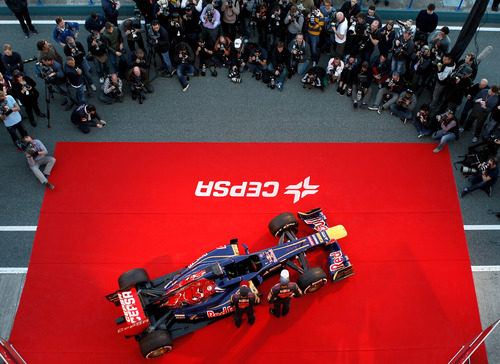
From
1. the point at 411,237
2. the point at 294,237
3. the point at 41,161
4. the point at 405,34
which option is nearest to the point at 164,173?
the point at 41,161

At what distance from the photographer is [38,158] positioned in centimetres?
968

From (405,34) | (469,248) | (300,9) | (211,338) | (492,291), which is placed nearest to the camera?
(211,338)

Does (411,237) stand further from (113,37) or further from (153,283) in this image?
(113,37)

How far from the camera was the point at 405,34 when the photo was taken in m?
10.7

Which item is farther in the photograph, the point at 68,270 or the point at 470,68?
the point at 470,68

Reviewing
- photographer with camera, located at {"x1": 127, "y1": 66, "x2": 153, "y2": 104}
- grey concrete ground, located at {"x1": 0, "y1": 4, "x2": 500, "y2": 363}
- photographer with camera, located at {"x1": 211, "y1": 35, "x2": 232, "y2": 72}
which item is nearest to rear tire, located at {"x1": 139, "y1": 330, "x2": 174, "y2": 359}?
grey concrete ground, located at {"x1": 0, "y1": 4, "x2": 500, "y2": 363}

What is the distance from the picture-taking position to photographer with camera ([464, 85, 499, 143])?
964cm

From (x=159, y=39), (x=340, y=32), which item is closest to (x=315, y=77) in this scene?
(x=340, y=32)

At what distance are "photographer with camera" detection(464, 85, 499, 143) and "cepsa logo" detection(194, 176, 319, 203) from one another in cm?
400

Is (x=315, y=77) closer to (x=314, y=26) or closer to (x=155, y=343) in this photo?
(x=314, y=26)

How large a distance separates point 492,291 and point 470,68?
16.0 ft

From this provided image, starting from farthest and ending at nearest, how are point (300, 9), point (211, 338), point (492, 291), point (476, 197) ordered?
point (300, 9) → point (476, 197) → point (492, 291) → point (211, 338)

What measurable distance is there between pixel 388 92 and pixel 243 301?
6.80 metres

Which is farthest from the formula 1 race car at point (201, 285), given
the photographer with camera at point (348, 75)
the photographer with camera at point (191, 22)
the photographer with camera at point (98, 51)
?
the photographer with camera at point (191, 22)
